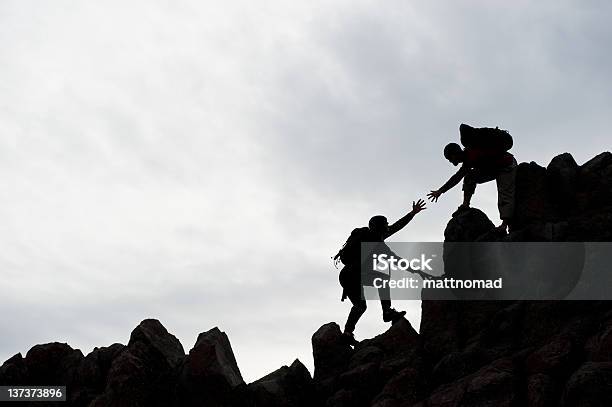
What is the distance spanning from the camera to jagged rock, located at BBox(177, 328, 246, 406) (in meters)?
22.5

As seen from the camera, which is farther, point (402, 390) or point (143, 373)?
point (143, 373)

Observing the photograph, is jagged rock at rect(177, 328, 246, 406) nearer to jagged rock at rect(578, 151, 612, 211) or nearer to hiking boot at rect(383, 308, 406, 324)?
hiking boot at rect(383, 308, 406, 324)

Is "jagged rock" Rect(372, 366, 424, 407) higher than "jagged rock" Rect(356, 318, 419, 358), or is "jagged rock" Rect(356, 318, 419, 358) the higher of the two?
"jagged rock" Rect(356, 318, 419, 358)

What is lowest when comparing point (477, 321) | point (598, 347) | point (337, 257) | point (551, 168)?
point (598, 347)

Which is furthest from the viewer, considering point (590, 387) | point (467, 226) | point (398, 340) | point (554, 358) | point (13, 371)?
point (13, 371)

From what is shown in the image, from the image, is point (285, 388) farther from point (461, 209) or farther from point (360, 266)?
point (461, 209)

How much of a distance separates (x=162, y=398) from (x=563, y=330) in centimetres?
1407

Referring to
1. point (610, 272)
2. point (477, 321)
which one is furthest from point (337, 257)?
point (610, 272)

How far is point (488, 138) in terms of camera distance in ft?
78.9

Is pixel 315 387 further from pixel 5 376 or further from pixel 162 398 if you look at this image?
pixel 5 376

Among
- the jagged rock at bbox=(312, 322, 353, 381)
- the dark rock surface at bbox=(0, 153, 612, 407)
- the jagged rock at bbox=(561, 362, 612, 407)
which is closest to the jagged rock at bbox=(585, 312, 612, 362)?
the dark rock surface at bbox=(0, 153, 612, 407)

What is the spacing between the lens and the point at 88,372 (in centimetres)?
2559

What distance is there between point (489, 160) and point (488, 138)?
881 mm

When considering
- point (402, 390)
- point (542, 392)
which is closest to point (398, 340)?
point (402, 390)
